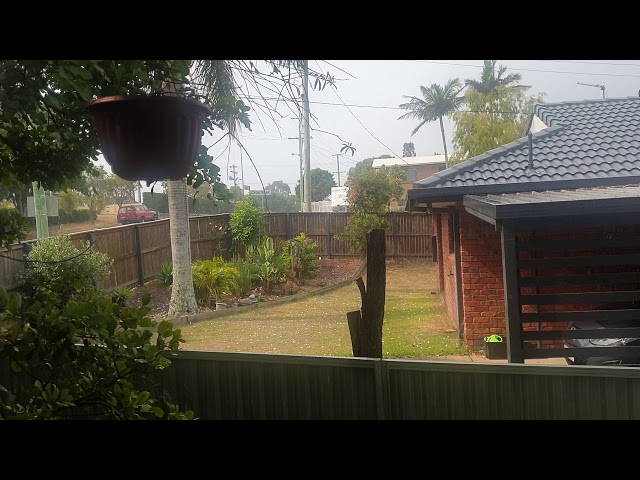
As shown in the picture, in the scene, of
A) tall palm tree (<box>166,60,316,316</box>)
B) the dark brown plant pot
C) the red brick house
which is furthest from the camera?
the red brick house

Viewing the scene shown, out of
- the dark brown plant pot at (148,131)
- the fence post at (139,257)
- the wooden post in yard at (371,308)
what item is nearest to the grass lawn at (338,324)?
the wooden post in yard at (371,308)

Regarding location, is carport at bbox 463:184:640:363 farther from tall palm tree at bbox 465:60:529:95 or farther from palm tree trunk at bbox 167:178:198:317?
palm tree trunk at bbox 167:178:198:317

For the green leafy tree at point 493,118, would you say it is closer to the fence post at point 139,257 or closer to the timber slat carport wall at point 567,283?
the timber slat carport wall at point 567,283

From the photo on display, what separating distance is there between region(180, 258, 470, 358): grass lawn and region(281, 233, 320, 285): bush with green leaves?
105 millimetres

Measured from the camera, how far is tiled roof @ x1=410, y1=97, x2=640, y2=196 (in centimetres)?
239

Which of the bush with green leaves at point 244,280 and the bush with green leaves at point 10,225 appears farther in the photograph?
the bush with green leaves at point 244,280

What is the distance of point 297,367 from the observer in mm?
2518

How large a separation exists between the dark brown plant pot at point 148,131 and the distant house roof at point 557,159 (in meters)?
1.00

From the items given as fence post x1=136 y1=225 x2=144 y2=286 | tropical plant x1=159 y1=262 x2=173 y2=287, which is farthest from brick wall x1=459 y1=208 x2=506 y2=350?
fence post x1=136 y1=225 x2=144 y2=286

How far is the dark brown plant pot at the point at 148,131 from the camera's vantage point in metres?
1.69
